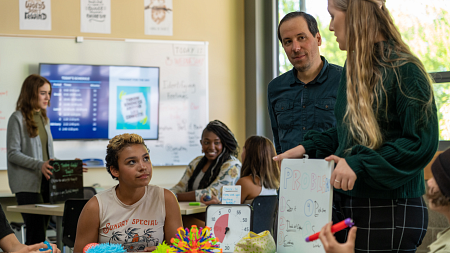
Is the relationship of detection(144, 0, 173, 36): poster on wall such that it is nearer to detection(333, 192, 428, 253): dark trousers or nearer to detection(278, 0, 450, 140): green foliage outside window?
detection(278, 0, 450, 140): green foliage outside window

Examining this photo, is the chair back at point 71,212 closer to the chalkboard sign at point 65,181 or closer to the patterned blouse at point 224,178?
the chalkboard sign at point 65,181

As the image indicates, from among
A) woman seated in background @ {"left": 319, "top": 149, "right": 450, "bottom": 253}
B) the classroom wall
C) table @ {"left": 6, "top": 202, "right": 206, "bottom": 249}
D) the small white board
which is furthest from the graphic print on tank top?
the classroom wall

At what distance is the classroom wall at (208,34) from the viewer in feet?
16.6

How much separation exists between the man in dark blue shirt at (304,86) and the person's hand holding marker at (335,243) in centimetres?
96

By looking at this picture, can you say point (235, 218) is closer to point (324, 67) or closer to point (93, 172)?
point (324, 67)

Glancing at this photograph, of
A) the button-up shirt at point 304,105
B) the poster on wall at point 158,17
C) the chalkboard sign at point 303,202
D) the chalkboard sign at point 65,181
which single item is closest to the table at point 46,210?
the chalkboard sign at point 65,181

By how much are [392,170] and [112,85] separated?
14.3ft

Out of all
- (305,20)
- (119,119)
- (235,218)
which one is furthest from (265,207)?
(119,119)

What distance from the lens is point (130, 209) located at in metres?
2.07

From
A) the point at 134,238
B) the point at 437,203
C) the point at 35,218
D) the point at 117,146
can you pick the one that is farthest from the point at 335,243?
the point at 35,218

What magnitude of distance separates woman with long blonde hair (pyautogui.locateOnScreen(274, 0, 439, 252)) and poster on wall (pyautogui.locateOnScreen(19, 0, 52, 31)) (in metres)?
4.47

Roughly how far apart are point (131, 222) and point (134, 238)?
0.08 metres

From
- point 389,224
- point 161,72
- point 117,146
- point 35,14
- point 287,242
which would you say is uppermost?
point 35,14

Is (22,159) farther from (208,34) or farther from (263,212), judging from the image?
(208,34)
